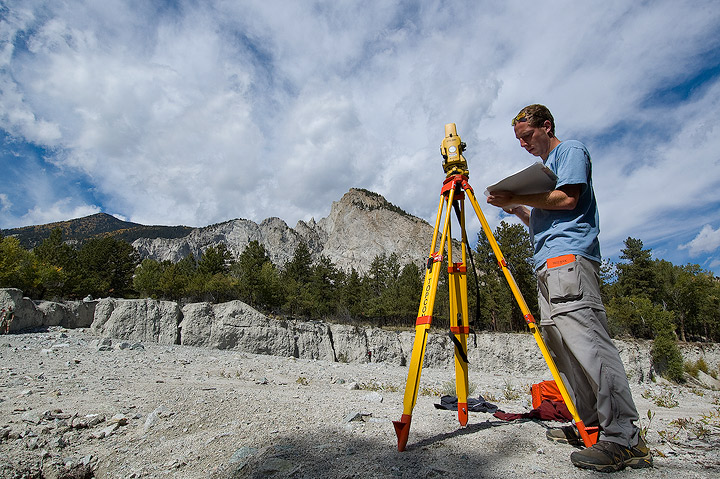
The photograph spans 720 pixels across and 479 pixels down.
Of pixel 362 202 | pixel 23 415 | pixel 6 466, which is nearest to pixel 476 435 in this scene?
pixel 6 466

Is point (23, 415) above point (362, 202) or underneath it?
underneath

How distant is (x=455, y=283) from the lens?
279cm

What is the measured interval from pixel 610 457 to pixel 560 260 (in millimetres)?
1083

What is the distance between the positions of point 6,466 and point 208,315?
1093 centimetres

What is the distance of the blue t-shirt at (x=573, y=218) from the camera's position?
82.0 inches

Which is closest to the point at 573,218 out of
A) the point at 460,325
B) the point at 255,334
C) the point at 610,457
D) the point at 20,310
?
the point at 460,325

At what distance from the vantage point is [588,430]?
2.01m

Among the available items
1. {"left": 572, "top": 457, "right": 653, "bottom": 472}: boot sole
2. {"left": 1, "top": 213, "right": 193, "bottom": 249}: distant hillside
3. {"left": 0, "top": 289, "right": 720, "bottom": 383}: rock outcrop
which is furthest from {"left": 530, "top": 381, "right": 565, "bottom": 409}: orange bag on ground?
{"left": 1, "top": 213, "right": 193, "bottom": 249}: distant hillside

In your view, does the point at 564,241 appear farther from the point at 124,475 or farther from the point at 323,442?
the point at 124,475

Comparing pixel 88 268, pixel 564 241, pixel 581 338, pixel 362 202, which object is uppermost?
pixel 362 202

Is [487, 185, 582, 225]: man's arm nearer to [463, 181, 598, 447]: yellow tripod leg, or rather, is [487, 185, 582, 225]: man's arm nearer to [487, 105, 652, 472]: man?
[487, 105, 652, 472]: man

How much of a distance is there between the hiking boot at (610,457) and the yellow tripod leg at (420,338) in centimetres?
90

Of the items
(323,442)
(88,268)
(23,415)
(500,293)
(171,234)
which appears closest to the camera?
(323,442)

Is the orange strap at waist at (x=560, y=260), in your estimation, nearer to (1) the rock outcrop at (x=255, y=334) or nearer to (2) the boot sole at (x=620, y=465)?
(2) the boot sole at (x=620, y=465)
